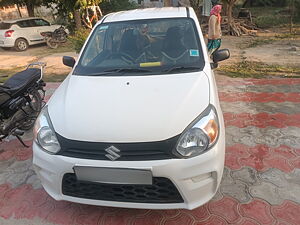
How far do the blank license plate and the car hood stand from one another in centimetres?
22

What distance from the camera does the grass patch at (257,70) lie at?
6.42 meters

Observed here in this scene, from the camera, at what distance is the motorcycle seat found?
383cm

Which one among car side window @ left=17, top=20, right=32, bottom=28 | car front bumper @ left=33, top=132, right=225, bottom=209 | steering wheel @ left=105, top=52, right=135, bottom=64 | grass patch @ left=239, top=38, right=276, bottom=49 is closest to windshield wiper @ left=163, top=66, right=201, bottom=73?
steering wheel @ left=105, top=52, right=135, bottom=64

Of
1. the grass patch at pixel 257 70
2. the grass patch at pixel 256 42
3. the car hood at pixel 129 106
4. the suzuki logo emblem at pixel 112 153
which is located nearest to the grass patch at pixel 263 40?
the grass patch at pixel 256 42

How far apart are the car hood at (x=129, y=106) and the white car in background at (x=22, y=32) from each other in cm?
1155

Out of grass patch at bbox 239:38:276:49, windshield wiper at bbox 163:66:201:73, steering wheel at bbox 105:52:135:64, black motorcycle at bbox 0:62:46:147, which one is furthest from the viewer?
grass patch at bbox 239:38:276:49

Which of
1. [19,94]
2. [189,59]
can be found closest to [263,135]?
[189,59]

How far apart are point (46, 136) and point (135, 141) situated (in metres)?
0.80

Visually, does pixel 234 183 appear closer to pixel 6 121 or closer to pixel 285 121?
pixel 285 121


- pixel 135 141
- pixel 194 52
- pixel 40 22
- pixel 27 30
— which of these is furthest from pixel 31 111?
pixel 40 22

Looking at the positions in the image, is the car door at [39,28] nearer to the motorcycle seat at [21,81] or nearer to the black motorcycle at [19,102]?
the black motorcycle at [19,102]

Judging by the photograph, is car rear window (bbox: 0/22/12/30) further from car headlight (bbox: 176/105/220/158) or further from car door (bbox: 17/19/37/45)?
car headlight (bbox: 176/105/220/158)

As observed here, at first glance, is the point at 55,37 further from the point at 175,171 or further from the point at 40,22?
the point at 175,171

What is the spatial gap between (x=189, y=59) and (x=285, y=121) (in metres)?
2.14
